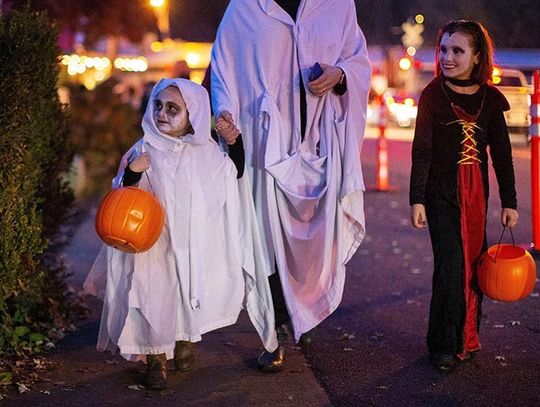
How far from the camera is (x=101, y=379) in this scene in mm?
5746

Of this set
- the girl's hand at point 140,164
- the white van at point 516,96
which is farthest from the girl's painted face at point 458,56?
the white van at point 516,96

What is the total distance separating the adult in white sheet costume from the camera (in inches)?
227

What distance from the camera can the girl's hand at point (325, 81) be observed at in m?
5.59

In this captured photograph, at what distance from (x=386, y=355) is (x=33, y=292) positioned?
2094 millimetres

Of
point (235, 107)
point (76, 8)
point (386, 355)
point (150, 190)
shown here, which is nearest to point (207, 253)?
point (150, 190)

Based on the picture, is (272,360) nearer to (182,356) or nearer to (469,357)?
(182,356)

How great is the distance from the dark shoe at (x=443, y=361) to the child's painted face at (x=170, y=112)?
1849 millimetres

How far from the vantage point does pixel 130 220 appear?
5078mm

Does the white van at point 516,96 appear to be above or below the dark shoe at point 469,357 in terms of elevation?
above

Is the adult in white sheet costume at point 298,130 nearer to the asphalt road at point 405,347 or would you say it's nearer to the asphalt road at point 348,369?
the asphalt road at point 348,369

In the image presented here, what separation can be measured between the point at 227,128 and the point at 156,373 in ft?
4.24

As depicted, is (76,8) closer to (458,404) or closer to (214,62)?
(214,62)

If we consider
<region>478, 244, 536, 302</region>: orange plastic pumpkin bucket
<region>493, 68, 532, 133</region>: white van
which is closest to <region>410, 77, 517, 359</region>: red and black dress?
<region>478, 244, 536, 302</region>: orange plastic pumpkin bucket

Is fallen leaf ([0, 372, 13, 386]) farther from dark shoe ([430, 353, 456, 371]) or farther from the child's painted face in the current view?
dark shoe ([430, 353, 456, 371])
